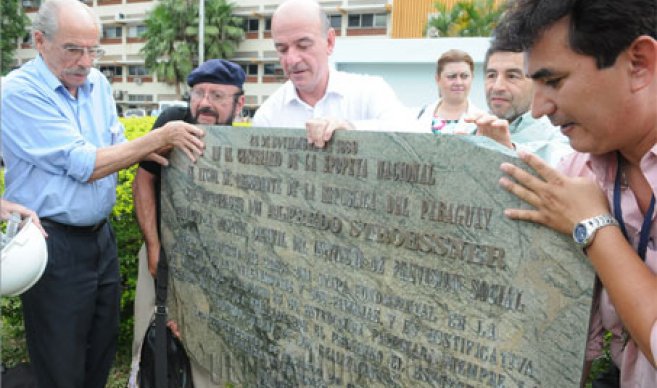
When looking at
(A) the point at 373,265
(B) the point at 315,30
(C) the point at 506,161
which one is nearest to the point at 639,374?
(C) the point at 506,161

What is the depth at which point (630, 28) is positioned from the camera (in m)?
1.27

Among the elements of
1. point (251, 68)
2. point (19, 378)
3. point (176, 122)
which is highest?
point (251, 68)

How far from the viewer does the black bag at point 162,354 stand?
2.64 m

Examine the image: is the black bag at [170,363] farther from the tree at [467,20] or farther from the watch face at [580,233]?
the tree at [467,20]

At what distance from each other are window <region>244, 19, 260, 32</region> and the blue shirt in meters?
31.8

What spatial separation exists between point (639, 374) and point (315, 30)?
6.10ft

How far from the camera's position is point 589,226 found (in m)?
1.38

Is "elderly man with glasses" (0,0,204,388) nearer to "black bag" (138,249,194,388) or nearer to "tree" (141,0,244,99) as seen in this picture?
"black bag" (138,249,194,388)

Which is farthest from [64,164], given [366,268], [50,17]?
[366,268]

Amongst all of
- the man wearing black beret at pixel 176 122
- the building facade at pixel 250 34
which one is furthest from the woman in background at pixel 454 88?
the building facade at pixel 250 34

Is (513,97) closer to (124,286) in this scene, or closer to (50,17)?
(50,17)

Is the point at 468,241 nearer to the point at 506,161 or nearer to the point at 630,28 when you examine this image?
the point at 506,161

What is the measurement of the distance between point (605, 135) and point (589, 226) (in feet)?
0.82

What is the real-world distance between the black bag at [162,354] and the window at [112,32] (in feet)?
119
